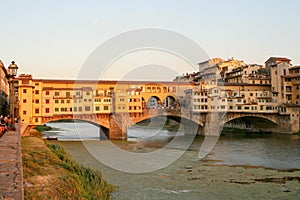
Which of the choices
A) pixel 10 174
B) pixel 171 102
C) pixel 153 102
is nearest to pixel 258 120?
pixel 171 102

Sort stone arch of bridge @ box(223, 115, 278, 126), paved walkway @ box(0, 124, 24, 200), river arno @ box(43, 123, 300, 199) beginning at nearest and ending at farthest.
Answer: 1. paved walkway @ box(0, 124, 24, 200)
2. river arno @ box(43, 123, 300, 199)
3. stone arch of bridge @ box(223, 115, 278, 126)

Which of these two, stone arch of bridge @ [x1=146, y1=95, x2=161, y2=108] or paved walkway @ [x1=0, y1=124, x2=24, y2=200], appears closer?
paved walkway @ [x1=0, y1=124, x2=24, y2=200]

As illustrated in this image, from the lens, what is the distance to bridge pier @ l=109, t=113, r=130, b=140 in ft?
136

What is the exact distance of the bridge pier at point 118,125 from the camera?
41.6 meters

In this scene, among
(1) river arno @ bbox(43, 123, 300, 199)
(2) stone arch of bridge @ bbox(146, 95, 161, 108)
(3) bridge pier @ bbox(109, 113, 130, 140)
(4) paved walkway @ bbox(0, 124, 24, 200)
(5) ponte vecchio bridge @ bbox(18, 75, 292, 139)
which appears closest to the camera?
(4) paved walkway @ bbox(0, 124, 24, 200)

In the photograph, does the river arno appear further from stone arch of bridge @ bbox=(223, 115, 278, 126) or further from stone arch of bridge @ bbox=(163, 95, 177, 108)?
stone arch of bridge @ bbox=(163, 95, 177, 108)

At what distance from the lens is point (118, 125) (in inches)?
1667

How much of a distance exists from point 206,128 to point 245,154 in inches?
687

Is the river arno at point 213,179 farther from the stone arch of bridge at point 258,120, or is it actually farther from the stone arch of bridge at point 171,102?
the stone arch of bridge at point 171,102

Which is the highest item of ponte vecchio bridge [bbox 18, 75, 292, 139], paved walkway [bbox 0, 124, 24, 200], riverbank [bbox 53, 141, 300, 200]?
ponte vecchio bridge [bbox 18, 75, 292, 139]

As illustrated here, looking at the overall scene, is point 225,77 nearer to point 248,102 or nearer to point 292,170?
point 248,102

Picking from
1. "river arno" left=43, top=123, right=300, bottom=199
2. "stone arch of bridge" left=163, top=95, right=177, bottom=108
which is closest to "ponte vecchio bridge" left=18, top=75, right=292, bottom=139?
"stone arch of bridge" left=163, top=95, right=177, bottom=108

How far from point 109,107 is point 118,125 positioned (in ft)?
11.8

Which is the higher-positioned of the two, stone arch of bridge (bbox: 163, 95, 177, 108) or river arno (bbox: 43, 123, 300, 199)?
stone arch of bridge (bbox: 163, 95, 177, 108)
